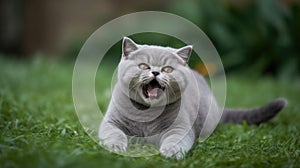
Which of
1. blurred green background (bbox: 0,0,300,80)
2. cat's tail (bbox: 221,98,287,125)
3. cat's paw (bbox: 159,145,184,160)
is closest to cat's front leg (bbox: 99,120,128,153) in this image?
cat's paw (bbox: 159,145,184,160)

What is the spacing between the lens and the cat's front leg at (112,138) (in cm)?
277

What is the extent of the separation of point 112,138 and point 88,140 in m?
0.15

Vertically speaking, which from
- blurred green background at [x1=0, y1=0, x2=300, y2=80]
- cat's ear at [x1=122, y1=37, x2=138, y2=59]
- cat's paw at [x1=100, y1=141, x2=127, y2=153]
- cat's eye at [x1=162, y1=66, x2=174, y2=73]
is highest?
blurred green background at [x1=0, y1=0, x2=300, y2=80]

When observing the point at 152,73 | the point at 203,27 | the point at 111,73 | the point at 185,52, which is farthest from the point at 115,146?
the point at 203,27

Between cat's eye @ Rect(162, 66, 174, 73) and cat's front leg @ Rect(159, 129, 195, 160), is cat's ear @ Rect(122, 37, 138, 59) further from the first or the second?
cat's front leg @ Rect(159, 129, 195, 160)

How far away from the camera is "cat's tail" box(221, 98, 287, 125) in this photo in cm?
375

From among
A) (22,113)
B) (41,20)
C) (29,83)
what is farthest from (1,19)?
(22,113)

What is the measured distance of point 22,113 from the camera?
12.1 ft

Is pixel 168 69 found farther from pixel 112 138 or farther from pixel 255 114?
pixel 255 114

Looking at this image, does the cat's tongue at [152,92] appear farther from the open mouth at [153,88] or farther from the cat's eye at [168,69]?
the cat's eye at [168,69]

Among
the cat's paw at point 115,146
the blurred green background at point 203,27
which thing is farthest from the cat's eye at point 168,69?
the blurred green background at point 203,27

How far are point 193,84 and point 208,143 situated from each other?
0.45 metres

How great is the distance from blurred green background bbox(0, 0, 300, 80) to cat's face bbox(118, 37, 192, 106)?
2.40 ft

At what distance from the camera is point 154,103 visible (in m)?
2.91
